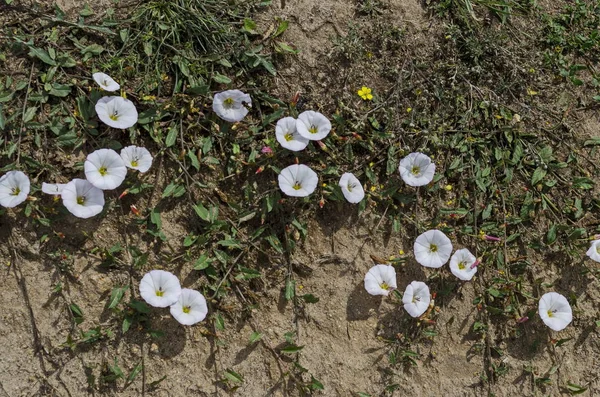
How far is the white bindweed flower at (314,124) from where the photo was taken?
3500 mm

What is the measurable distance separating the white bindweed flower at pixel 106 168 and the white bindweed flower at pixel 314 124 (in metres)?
1.07

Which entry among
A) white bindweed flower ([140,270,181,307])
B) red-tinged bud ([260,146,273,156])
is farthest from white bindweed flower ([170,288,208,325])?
red-tinged bud ([260,146,273,156])

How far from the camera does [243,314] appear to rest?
3.42m

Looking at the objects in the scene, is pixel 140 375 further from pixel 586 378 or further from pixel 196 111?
pixel 586 378

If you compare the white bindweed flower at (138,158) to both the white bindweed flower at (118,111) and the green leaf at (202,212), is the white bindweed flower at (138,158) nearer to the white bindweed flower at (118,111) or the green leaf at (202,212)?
the white bindweed flower at (118,111)

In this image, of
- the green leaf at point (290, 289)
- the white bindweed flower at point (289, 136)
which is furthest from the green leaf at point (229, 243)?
the white bindweed flower at point (289, 136)

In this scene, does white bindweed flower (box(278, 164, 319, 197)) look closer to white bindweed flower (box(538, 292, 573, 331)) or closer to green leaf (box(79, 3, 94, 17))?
green leaf (box(79, 3, 94, 17))

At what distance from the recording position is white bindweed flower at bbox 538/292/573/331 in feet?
11.8

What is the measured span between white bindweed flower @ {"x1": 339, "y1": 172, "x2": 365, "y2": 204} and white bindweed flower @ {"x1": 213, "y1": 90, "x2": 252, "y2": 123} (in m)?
0.72

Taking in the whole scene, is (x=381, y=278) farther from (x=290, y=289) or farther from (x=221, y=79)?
(x=221, y=79)

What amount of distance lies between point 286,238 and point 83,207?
1162 mm

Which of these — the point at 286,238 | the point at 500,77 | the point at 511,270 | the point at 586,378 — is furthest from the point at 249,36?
the point at 586,378

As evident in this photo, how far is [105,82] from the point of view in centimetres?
333

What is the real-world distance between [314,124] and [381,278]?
102cm
